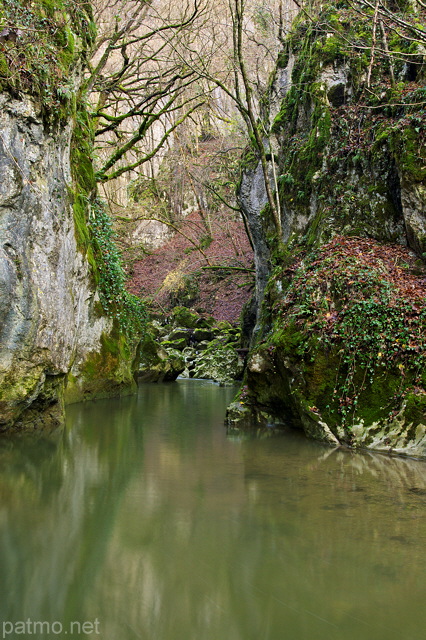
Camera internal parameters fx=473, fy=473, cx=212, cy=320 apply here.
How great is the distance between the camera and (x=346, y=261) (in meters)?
7.66

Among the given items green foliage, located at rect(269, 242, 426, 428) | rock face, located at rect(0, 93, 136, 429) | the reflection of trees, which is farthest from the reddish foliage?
the reflection of trees

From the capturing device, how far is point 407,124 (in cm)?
803

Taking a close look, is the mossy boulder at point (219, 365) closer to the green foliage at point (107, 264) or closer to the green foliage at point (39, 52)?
the green foliage at point (107, 264)

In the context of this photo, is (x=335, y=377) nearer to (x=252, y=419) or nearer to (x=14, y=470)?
(x=252, y=419)

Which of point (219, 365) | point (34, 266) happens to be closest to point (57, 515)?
point (34, 266)

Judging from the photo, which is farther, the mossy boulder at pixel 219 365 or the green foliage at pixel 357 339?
the mossy boulder at pixel 219 365

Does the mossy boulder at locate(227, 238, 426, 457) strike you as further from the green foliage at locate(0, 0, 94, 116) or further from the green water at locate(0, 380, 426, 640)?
the green foliage at locate(0, 0, 94, 116)

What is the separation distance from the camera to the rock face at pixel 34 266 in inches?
259

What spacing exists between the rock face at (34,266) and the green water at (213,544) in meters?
0.99

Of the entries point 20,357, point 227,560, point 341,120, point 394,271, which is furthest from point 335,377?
point 341,120

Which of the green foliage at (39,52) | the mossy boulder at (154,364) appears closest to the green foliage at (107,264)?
the green foliage at (39,52)

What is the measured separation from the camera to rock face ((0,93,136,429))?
6.58 m

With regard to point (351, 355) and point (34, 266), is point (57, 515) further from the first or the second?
point (351, 355)

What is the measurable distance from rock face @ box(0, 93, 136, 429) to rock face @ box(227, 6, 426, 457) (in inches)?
129
